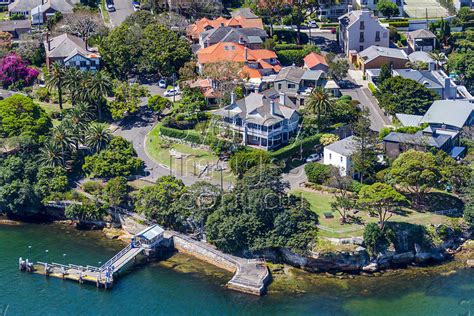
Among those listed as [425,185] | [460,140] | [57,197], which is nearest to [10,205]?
[57,197]

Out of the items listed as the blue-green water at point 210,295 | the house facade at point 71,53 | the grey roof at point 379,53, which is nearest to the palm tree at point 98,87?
the house facade at point 71,53

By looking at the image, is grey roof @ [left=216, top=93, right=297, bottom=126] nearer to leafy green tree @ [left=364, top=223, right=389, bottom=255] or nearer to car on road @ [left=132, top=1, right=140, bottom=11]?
leafy green tree @ [left=364, top=223, right=389, bottom=255]

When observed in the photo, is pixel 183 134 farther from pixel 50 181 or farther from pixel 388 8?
pixel 388 8

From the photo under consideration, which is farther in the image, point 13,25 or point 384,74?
point 13,25

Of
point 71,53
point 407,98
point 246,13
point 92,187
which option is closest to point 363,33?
point 246,13

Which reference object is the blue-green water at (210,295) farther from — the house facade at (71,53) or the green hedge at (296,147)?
the house facade at (71,53)

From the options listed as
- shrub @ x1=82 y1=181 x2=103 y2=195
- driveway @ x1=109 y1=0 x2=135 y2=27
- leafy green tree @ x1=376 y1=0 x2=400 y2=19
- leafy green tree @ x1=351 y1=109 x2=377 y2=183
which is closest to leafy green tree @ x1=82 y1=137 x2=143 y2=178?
shrub @ x1=82 y1=181 x2=103 y2=195
